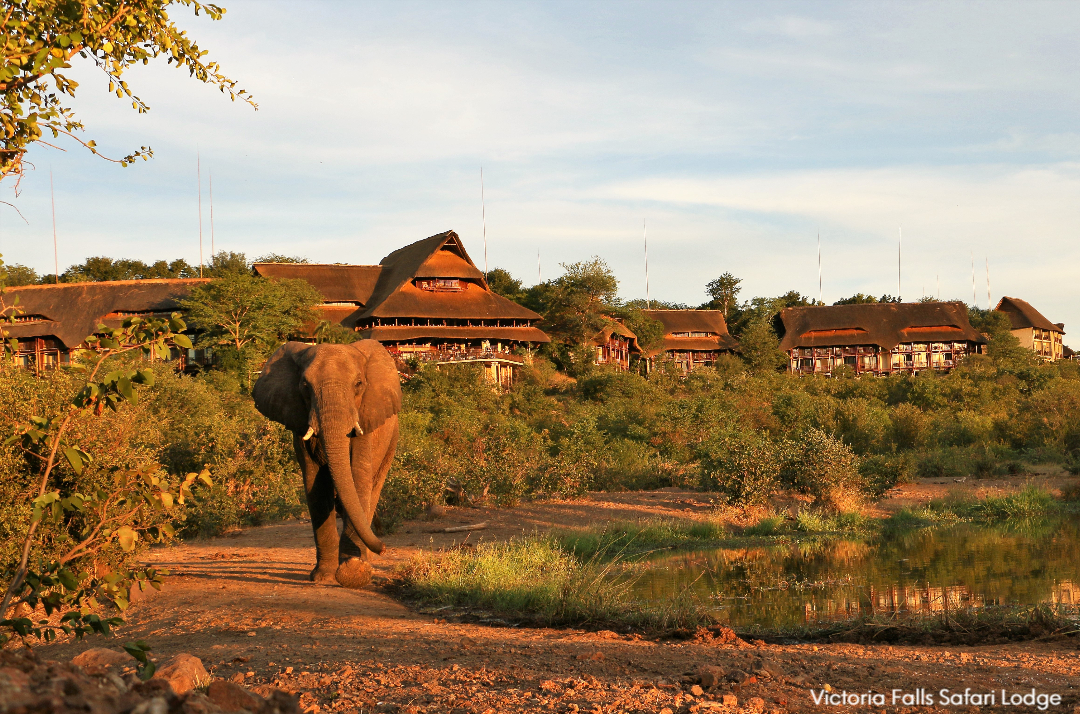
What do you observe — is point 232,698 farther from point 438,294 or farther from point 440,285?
point 440,285

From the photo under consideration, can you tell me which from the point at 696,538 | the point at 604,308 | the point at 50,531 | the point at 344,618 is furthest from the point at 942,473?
the point at 604,308

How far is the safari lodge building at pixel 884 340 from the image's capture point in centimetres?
5303

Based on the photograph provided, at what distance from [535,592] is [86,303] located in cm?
4073

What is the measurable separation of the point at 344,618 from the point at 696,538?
795 centimetres

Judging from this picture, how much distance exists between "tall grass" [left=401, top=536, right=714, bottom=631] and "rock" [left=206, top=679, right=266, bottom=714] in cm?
435

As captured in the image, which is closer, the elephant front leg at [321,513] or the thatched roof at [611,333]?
the elephant front leg at [321,513]

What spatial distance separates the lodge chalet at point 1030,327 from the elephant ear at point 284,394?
2531 inches

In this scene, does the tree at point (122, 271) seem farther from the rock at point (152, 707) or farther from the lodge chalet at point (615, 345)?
the rock at point (152, 707)

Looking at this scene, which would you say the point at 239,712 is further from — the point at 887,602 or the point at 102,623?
the point at 887,602

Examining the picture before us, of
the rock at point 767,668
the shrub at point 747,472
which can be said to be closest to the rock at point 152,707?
the rock at point 767,668

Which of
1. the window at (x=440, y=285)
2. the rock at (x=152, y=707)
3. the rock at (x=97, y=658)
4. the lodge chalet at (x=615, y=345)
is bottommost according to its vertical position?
the rock at (x=97, y=658)

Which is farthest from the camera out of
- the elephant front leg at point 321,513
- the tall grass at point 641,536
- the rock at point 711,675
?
the tall grass at point 641,536

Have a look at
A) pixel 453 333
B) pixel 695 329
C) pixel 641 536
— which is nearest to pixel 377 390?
pixel 641 536

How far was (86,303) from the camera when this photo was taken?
4194 centimetres
